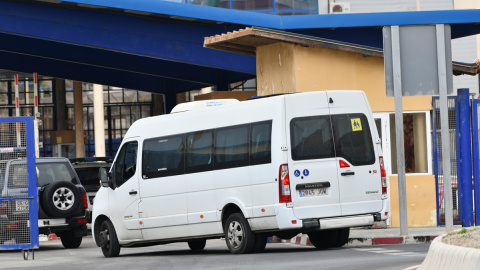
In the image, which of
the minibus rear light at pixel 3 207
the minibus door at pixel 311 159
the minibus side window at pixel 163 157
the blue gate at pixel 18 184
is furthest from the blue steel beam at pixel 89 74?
the minibus door at pixel 311 159

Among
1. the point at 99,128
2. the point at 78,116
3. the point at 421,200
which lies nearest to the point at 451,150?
the point at 421,200

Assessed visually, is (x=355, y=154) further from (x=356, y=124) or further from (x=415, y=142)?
(x=415, y=142)

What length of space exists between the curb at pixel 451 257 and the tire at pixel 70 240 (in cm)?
1286

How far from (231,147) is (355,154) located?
1977 mm

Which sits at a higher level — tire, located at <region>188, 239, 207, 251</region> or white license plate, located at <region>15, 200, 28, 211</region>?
white license plate, located at <region>15, 200, 28, 211</region>

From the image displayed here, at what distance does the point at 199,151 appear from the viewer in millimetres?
16344

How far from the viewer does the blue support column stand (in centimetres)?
1855

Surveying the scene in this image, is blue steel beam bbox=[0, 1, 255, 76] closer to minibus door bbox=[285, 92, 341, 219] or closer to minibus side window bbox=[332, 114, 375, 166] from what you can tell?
minibus side window bbox=[332, 114, 375, 166]

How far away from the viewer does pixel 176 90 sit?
35750mm

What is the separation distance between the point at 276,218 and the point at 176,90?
70.1 ft

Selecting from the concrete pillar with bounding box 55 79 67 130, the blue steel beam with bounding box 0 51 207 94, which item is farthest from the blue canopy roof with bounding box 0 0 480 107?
the concrete pillar with bounding box 55 79 67 130

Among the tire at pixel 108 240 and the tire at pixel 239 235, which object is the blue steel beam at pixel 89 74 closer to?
the tire at pixel 108 240

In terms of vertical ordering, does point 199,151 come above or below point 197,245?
above

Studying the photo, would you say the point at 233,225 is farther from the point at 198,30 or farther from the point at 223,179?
the point at 198,30
